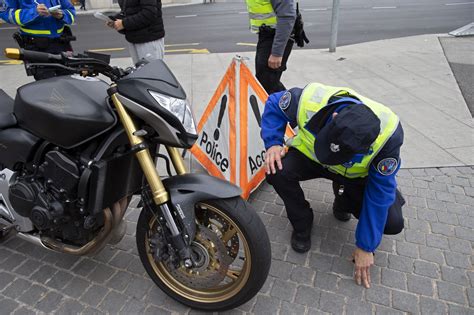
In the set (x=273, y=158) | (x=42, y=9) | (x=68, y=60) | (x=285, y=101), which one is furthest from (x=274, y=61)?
(x=68, y=60)

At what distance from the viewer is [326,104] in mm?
2238

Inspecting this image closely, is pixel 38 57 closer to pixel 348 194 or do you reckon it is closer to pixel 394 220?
pixel 348 194

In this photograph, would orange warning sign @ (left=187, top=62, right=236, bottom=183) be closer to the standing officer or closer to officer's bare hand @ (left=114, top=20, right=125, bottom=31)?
the standing officer

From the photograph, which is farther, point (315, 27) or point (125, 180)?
point (315, 27)

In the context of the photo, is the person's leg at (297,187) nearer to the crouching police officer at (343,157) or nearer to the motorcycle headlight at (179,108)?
the crouching police officer at (343,157)

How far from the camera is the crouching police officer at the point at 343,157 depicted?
197 cm

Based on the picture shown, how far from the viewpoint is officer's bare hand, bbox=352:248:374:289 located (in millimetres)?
2301

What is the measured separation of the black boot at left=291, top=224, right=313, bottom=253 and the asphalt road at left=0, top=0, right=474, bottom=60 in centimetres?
722

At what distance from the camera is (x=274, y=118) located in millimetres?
2594

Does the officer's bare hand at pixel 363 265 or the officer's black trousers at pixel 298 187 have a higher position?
the officer's black trousers at pixel 298 187

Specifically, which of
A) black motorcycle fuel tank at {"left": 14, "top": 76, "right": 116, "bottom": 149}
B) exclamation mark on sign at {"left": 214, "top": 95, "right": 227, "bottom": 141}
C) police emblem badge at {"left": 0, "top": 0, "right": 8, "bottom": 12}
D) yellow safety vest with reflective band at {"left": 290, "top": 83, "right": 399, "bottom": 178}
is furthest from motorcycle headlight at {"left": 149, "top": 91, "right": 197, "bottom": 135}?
police emblem badge at {"left": 0, "top": 0, "right": 8, "bottom": 12}

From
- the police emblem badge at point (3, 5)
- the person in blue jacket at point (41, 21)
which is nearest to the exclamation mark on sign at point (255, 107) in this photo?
the person in blue jacket at point (41, 21)

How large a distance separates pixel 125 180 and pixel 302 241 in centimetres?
125

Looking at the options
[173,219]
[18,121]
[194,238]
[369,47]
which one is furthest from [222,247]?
[369,47]
